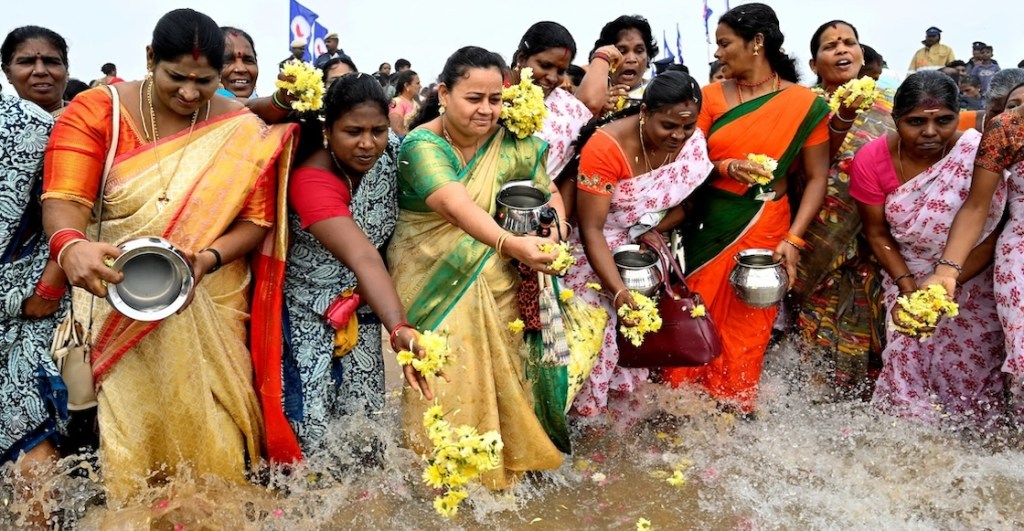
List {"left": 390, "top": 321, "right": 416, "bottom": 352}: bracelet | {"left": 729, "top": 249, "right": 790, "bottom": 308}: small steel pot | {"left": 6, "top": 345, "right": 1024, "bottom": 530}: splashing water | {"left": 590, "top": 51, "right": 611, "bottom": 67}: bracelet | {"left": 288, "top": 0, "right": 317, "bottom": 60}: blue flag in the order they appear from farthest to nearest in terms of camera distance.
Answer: {"left": 288, "top": 0, "right": 317, "bottom": 60}: blue flag
{"left": 590, "top": 51, "right": 611, "bottom": 67}: bracelet
{"left": 729, "top": 249, "right": 790, "bottom": 308}: small steel pot
{"left": 6, "top": 345, "right": 1024, "bottom": 530}: splashing water
{"left": 390, "top": 321, "right": 416, "bottom": 352}: bracelet

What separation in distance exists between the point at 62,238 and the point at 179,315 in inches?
23.4

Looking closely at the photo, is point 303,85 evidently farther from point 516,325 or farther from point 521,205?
point 516,325

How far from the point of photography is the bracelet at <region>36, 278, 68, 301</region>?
3.22 metres

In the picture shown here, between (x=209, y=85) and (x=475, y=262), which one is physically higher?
(x=209, y=85)

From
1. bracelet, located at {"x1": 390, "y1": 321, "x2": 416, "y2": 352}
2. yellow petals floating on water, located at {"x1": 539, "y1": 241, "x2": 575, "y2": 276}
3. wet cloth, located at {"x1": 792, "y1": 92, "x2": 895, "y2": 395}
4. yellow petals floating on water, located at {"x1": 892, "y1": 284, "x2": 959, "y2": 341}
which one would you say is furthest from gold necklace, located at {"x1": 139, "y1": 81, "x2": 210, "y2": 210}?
wet cloth, located at {"x1": 792, "y1": 92, "x2": 895, "y2": 395}

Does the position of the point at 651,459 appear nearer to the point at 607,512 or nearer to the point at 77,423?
the point at 607,512

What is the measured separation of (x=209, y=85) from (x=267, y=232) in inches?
26.0

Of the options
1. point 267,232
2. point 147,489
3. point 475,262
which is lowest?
point 147,489

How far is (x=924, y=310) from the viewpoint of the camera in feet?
12.9

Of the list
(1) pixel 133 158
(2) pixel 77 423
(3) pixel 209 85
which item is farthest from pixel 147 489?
(3) pixel 209 85

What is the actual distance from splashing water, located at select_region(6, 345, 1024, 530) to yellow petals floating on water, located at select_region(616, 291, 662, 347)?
0.68 m

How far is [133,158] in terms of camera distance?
319 cm

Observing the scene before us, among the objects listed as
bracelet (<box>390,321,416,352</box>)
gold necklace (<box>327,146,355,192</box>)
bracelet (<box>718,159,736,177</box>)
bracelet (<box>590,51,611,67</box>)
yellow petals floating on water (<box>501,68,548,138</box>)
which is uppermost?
bracelet (<box>590,51,611,67</box>)

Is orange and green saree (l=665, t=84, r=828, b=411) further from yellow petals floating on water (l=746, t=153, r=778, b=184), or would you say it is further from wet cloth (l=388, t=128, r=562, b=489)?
wet cloth (l=388, t=128, r=562, b=489)
